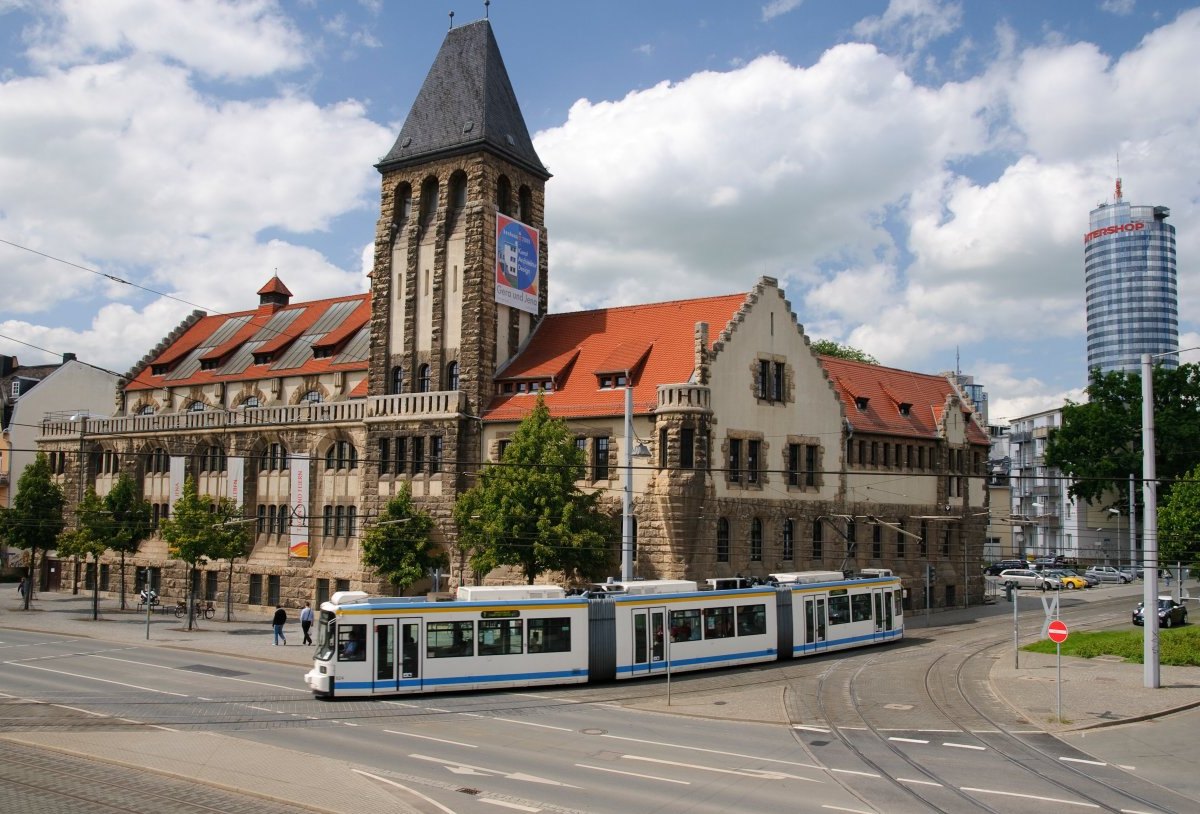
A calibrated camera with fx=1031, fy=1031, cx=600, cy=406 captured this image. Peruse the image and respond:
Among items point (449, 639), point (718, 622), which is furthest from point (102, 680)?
point (718, 622)

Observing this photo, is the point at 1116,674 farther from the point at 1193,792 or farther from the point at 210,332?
the point at 210,332

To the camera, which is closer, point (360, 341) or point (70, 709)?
point (70, 709)

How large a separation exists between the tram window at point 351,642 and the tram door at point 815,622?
16045 millimetres

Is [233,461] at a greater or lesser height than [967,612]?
greater

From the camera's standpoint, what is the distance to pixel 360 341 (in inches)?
2250

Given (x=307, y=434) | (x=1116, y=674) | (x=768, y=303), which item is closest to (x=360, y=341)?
(x=307, y=434)

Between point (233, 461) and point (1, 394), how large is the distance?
Answer: 3799 centimetres

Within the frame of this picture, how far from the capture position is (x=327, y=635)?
→ 89.9 ft

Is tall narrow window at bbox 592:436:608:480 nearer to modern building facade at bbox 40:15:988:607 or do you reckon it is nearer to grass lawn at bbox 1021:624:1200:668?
modern building facade at bbox 40:15:988:607

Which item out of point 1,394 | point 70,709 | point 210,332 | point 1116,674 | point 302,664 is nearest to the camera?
point 70,709

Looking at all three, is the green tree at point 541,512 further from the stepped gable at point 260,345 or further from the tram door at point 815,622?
the stepped gable at point 260,345

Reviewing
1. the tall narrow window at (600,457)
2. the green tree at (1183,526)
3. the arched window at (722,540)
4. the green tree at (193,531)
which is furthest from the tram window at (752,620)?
the green tree at (193,531)

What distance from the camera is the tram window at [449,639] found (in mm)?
28031

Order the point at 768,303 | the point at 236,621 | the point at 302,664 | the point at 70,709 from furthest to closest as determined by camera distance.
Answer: the point at 236,621 → the point at 768,303 → the point at 302,664 → the point at 70,709
